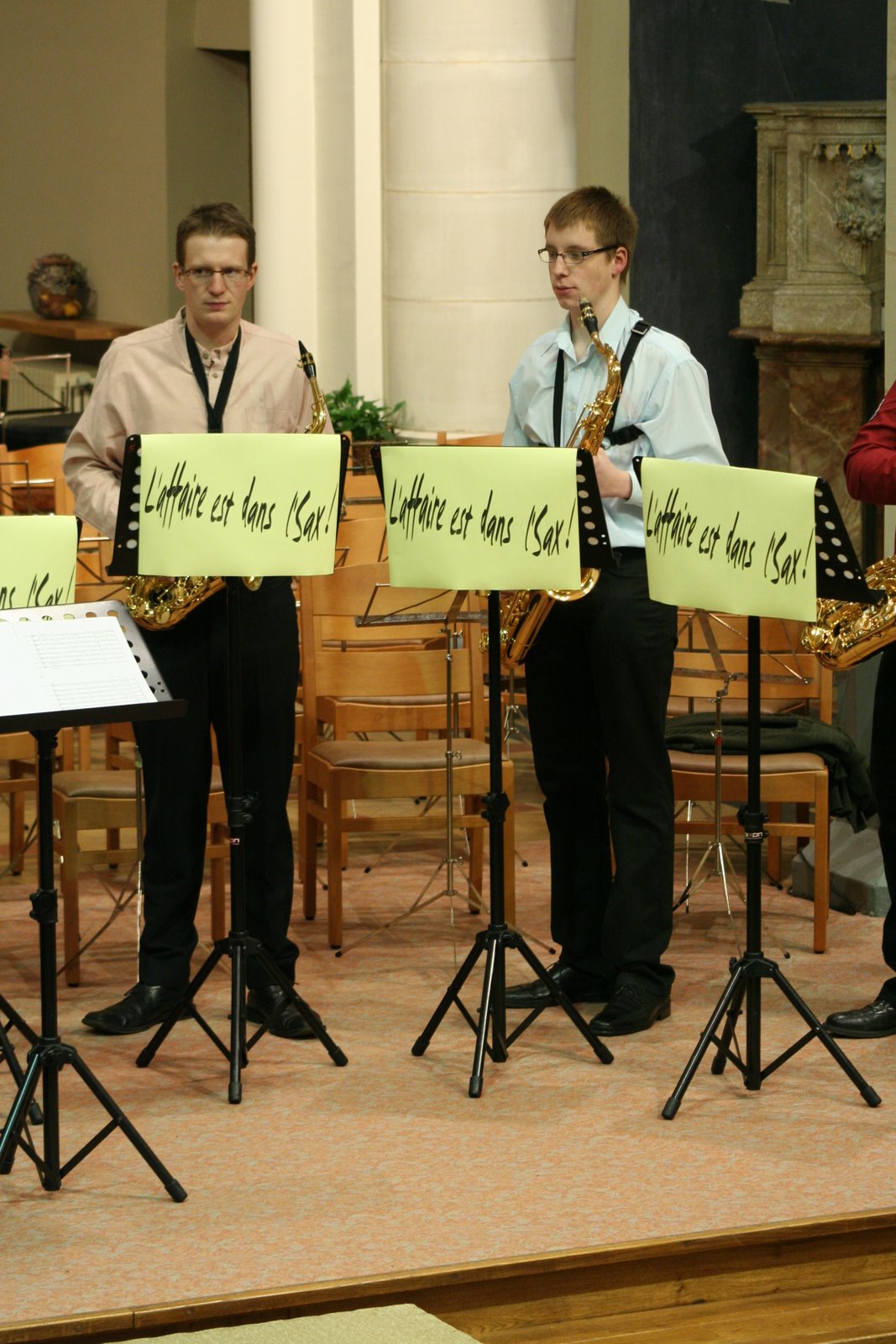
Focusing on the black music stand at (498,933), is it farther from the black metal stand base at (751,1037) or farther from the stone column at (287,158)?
the stone column at (287,158)

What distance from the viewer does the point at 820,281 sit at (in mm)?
7855

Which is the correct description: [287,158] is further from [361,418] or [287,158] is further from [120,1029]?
[120,1029]

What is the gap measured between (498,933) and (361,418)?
15.3ft

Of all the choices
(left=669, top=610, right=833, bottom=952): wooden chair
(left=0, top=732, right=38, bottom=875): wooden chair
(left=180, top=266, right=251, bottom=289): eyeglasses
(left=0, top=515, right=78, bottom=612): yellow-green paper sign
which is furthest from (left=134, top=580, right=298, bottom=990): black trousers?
(left=669, top=610, right=833, bottom=952): wooden chair

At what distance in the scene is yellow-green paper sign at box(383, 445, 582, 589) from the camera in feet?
12.2

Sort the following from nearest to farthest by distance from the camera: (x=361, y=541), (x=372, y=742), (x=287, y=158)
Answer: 1. (x=372, y=742)
2. (x=361, y=541)
3. (x=287, y=158)

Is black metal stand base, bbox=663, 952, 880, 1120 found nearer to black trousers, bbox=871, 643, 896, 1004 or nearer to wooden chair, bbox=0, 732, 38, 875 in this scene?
black trousers, bbox=871, 643, 896, 1004

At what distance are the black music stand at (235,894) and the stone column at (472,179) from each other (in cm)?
435

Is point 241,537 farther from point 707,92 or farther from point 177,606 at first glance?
point 707,92

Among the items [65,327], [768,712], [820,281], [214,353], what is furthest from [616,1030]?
[65,327]

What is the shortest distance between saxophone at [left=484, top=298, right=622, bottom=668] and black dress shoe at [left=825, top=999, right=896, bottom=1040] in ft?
3.50

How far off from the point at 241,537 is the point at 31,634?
1.93 feet

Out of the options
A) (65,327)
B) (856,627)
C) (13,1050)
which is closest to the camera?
(13,1050)

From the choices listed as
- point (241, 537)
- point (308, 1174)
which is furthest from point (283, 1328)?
point (241, 537)
